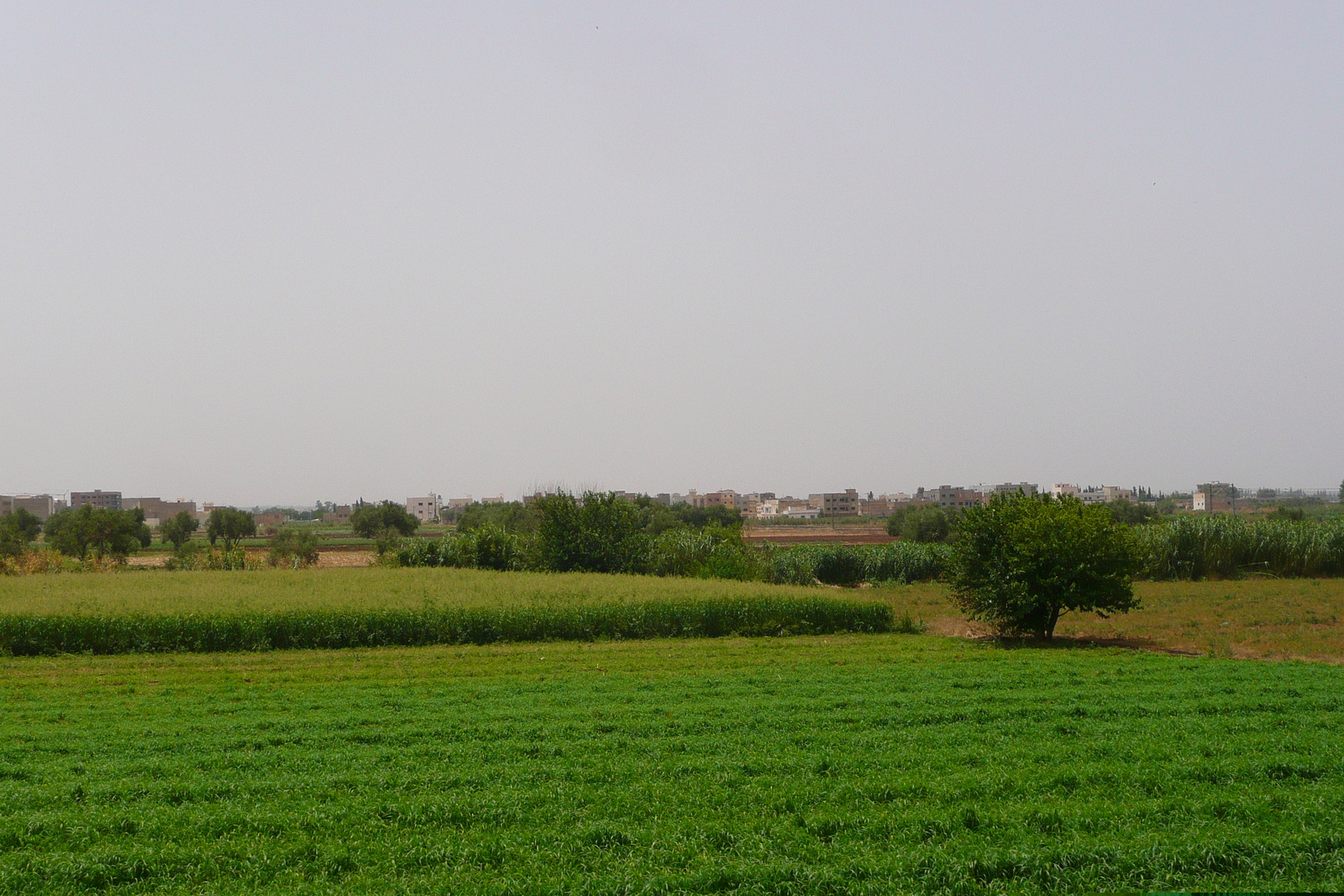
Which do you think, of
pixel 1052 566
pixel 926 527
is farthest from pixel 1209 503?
pixel 1052 566

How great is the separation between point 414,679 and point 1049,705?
12580 mm

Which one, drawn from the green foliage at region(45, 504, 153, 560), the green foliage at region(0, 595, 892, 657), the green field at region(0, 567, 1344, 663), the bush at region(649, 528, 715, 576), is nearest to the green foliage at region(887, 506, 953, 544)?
the bush at region(649, 528, 715, 576)

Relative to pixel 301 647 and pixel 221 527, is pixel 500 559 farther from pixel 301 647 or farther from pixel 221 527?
pixel 221 527

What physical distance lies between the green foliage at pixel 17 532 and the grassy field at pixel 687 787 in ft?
159

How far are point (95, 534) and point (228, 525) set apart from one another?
2593cm

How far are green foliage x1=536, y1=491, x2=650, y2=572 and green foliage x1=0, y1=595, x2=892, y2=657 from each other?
15172 mm

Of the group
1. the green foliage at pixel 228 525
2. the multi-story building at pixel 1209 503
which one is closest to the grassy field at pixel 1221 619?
the green foliage at pixel 228 525

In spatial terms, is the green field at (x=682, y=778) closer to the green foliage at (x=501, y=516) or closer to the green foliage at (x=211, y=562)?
the green foliage at (x=211, y=562)

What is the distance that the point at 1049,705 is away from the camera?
13.4 meters

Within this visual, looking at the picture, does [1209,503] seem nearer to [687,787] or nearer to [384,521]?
[384,521]

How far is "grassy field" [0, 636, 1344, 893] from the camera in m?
7.12

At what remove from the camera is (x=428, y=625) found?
25172mm

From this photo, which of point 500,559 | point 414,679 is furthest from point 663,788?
point 500,559

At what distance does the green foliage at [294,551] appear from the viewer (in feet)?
178
